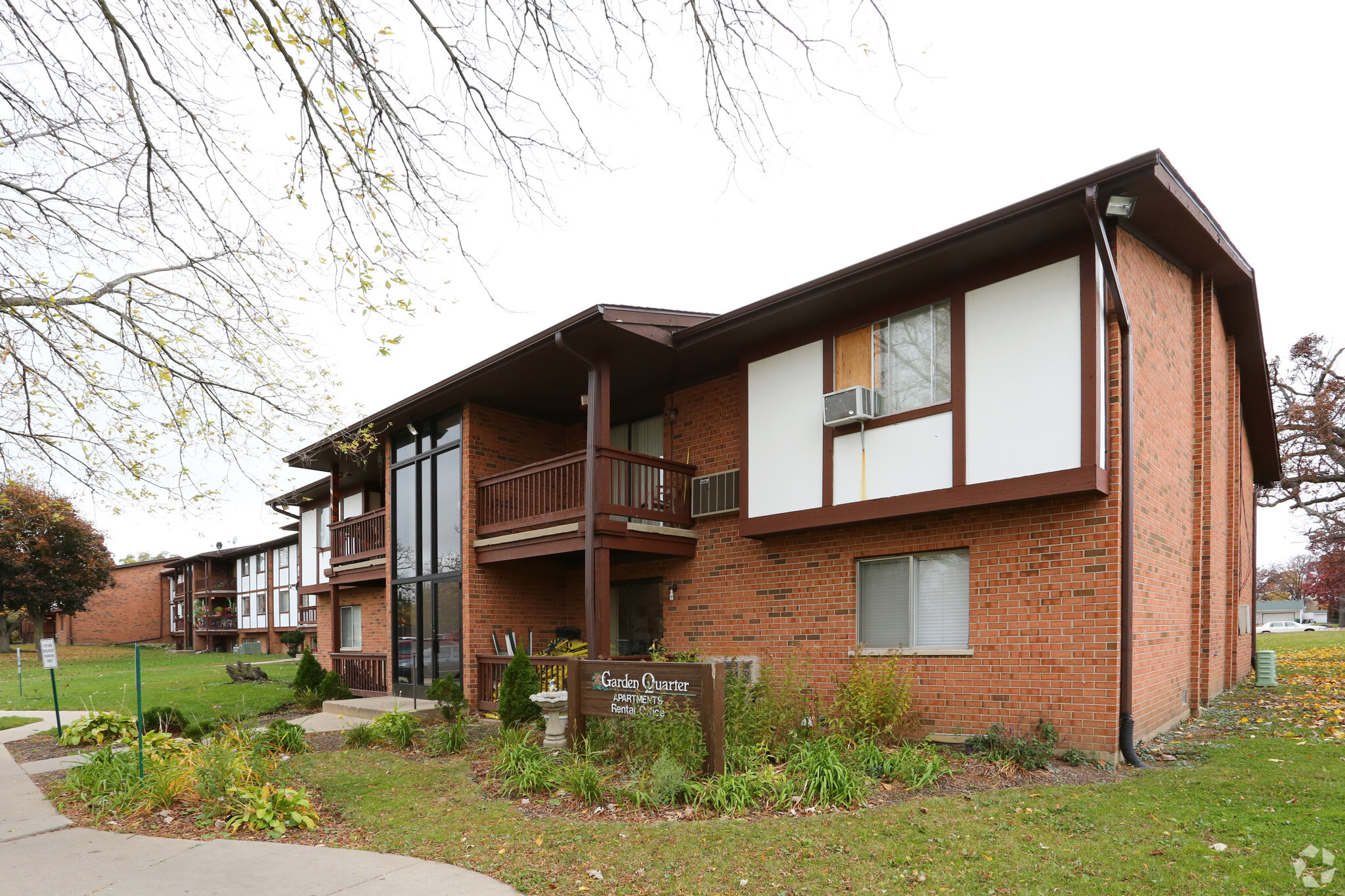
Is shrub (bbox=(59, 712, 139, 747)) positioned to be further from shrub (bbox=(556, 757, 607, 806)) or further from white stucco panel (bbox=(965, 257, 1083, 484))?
white stucco panel (bbox=(965, 257, 1083, 484))

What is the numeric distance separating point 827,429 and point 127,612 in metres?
52.9

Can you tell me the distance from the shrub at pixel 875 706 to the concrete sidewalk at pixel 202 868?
4.65 m

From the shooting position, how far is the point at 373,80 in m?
5.44

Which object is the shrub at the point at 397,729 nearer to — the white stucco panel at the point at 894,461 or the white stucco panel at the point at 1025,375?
the white stucco panel at the point at 894,461

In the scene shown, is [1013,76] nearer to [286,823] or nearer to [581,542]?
[286,823]

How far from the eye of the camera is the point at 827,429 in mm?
10617

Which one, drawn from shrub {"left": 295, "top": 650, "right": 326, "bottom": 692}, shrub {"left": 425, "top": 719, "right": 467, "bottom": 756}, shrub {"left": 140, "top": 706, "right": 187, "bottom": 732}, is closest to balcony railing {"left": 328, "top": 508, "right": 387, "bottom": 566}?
shrub {"left": 295, "top": 650, "right": 326, "bottom": 692}

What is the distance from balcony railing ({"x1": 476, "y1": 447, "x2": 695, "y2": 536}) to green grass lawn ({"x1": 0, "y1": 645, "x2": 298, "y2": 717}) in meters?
5.25

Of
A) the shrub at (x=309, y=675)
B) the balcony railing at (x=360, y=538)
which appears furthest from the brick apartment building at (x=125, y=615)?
the shrub at (x=309, y=675)

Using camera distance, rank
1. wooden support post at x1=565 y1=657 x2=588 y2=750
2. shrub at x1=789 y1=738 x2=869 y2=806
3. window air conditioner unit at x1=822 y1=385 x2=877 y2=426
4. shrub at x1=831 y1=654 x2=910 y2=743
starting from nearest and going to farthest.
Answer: shrub at x1=789 y1=738 x2=869 y2=806, shrub at x1=831 y1=654 x2=910 y2=743, wooden support post at x1=565 y1=657 x2=588 y2=750, window air conditioner unit at x1=822 y1=385 x2=877 y2=426

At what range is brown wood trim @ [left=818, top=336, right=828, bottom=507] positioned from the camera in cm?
1052

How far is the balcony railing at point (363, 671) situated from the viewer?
16656 millimetres

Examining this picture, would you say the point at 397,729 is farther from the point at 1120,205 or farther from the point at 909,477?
the point at 1120,205

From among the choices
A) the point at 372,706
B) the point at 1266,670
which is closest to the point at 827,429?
the point at 372,706
